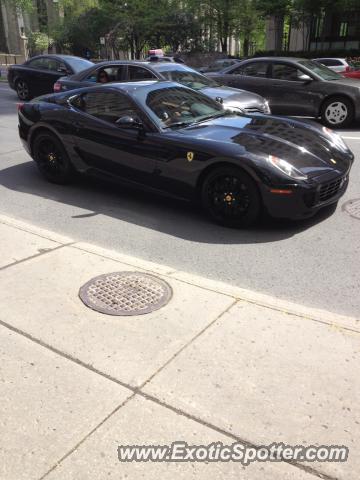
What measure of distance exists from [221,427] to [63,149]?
513 centimetres

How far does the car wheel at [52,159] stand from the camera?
688 cm

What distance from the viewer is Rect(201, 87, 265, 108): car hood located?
925cm

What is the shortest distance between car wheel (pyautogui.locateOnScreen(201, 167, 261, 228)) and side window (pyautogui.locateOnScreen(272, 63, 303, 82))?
7.02 m

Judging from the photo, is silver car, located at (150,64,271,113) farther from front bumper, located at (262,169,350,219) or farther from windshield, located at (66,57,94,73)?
windshield, located at (66,57,94,73)

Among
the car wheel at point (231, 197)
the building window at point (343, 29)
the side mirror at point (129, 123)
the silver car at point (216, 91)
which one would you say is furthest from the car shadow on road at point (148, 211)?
the building window at point (343, 29)

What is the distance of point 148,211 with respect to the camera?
602 centimetres

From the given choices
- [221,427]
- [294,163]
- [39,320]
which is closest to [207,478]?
[221,427]

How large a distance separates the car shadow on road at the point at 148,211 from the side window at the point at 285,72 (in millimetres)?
6286

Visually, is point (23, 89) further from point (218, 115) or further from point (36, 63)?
point (218, 115)

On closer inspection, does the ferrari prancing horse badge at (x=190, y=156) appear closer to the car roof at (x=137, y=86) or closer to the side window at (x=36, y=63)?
the car roof at (x=137, y=86)

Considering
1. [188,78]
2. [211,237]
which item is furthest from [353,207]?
[188,78]

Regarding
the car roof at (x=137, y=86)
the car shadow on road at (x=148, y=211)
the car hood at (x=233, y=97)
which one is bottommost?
the car shadow on road at (x=148, y=211)

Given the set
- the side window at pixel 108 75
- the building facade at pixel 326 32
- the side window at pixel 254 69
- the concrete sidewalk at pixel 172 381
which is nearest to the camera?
the concrete sidewalk at pixel 172 381

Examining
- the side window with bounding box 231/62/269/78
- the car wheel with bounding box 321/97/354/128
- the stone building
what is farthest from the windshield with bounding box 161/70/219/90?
the stone building
